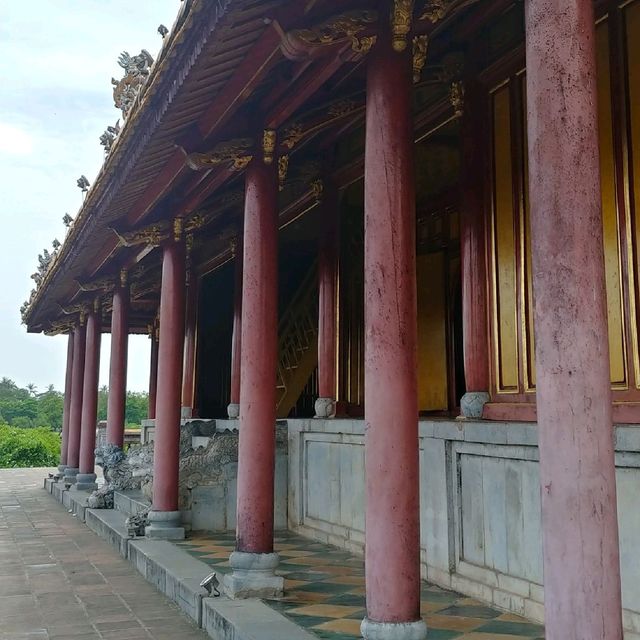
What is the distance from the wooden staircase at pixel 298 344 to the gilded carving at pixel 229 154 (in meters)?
5.40

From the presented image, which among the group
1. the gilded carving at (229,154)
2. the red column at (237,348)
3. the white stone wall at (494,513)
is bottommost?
the white stone wall at (494,513)

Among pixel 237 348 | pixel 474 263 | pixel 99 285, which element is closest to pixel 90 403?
pixel 99 285

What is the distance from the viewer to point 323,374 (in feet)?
28.2

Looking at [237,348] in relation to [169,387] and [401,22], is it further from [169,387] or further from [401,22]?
[401,22]

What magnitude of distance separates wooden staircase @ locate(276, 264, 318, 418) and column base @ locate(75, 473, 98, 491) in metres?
5.06

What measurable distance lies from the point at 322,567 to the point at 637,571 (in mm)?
3182

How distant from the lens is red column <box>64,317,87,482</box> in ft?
52.9

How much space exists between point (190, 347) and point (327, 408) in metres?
5.73

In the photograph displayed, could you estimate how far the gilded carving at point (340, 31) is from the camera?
4.20m

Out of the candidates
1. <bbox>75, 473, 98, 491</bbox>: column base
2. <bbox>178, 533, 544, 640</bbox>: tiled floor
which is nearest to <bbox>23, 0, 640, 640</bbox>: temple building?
<bbox>178, 533, 544, 640</bbox>: tiled floor

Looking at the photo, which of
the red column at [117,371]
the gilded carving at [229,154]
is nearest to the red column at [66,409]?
the red column at [117,371]

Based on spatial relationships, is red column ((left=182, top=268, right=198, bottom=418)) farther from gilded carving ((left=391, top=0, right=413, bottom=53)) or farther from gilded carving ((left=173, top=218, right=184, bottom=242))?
gilded carving ((left=391, top=0, right=413, bottom=53))

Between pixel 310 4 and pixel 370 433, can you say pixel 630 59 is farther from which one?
pixel 370 433

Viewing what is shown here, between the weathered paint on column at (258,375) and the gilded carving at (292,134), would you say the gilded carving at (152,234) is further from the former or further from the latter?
the gilded carving at (292,134)
